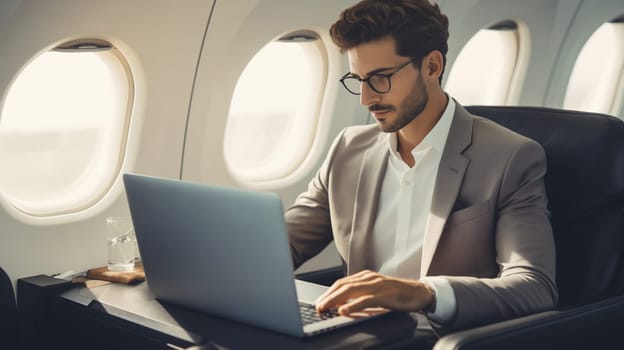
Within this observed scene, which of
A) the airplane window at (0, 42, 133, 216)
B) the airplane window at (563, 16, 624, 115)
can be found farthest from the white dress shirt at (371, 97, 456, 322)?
the airplane window at (563, 16, 624, 115)

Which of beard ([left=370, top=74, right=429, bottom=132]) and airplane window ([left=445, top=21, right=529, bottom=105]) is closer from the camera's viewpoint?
beard ([left=370, top=74, right=429, bottom=132])

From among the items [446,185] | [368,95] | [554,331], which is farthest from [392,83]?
[554,331]

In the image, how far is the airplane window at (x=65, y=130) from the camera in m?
3.12

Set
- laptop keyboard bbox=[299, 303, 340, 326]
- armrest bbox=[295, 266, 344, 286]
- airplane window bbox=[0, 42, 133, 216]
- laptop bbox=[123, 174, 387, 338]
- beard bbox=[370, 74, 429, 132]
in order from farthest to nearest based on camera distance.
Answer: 1. airplane window bbox=[0, 42, 133, 216]
2. armrest bbox=[295, 266, 344, 286]
3. beard bbox=[370, 74, 429, 132]
4. laptop keyboard bbox=[299, 303, 340, 326]
5. laptop bbox=[123, 174, 387, 338]

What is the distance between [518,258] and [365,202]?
1.58ft

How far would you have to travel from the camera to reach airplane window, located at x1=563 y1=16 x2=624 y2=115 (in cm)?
607

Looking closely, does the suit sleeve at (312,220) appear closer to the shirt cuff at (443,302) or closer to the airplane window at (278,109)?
the shirt cuff at (443,302)

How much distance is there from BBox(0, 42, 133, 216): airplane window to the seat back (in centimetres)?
142

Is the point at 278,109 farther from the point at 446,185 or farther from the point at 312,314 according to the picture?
the point at 312,314

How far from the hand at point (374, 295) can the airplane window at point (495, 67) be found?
10.2 ft

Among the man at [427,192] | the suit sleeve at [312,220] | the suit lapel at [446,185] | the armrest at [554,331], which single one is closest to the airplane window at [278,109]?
the suit sleeve at [312,220]

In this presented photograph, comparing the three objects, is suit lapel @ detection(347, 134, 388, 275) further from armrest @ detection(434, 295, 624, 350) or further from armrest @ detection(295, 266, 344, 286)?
armrest @ detection(434, 295, 624, 350)

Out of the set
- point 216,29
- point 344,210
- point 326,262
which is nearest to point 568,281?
point 344,210

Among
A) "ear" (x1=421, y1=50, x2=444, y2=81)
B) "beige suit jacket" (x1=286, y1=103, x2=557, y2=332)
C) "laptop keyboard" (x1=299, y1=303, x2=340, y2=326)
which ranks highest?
"ear" (x1=421, y1=50, x2=444, y2=81)
